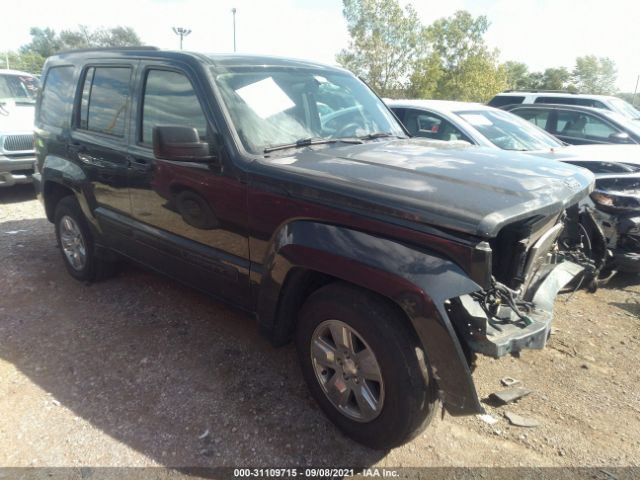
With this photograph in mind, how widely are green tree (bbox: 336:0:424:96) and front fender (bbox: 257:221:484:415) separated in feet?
66.9

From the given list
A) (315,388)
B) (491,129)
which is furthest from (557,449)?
(491,129)

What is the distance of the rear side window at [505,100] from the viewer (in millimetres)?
10023

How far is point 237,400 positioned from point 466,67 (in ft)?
74.9

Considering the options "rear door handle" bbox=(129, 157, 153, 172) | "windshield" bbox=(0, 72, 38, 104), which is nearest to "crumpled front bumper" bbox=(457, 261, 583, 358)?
"rear door handle" bbox=(129, 157, 153, 172)

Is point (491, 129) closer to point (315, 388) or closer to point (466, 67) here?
point (315, 388)

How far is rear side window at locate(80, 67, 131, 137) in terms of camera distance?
3.57m

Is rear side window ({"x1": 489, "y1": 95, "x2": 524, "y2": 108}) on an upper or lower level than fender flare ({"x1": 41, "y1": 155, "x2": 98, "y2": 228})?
upper

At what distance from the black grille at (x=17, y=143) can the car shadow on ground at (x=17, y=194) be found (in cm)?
79

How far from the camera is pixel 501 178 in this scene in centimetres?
240

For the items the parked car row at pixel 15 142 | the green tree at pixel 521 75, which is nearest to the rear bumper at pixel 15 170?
the parked car row at pixel 15 142

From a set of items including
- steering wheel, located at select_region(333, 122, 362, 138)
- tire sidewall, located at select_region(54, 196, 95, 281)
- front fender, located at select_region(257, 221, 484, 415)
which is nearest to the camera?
front fender, located at select_region(257, 221, 484, 415)

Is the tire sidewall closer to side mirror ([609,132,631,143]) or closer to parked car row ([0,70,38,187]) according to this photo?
parked car row ([0,70,38,187])

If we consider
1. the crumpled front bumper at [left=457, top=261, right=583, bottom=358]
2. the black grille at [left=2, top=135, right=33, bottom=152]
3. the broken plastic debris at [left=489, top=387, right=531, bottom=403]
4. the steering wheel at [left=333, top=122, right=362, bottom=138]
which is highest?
the steering wheel at [left=333, top=122, right=362, bottom=138]

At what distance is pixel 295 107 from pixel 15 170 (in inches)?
250
